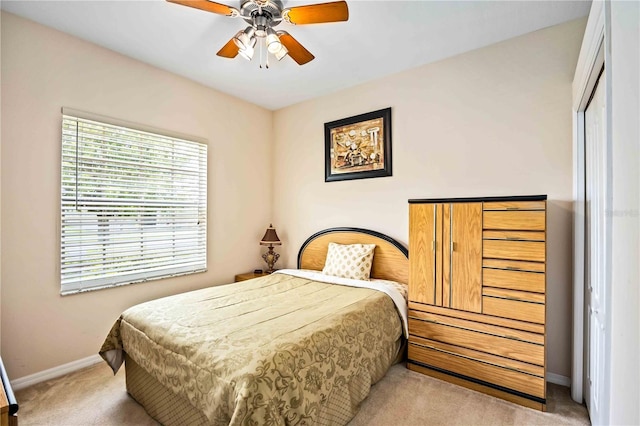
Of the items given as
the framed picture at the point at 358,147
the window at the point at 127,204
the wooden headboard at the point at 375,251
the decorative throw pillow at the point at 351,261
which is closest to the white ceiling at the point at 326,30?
the framed picture at the point at 358,147

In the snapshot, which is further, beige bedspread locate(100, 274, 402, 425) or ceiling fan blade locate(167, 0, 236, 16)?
ceiling fan blade locate(167, 0, 236, 16)

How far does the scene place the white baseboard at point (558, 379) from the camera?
2.25 meters

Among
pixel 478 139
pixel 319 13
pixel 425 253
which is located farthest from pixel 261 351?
pixel 478 139

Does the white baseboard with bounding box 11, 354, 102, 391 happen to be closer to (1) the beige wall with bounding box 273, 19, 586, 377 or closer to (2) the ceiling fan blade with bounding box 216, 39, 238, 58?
(1) the beige wall with bounding box 273, 19, 586, 377

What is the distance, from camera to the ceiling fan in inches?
68.2

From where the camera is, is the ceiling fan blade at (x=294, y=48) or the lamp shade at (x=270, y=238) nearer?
the ceiling fan blade at (x=294, y=48)

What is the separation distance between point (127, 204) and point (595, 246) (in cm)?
352

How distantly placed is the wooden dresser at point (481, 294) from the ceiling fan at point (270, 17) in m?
1.48

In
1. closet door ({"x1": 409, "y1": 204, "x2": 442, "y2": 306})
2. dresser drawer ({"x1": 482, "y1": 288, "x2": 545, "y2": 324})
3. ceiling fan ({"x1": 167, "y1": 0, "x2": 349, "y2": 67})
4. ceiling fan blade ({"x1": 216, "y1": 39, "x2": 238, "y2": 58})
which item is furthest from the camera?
closet door ({"x1": 409, "y1": 204, "x2": 442, "y2": 306})

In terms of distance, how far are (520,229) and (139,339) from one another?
8.36ft

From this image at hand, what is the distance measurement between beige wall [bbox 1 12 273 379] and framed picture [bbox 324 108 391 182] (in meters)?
1.64

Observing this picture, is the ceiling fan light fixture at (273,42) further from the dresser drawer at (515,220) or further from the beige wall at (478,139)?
the dresser drawer at (515,220)

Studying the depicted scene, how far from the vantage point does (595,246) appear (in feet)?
5.88

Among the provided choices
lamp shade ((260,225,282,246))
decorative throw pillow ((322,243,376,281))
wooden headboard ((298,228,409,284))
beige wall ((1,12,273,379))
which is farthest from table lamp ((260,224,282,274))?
beige wall ((1,12,273,379))
